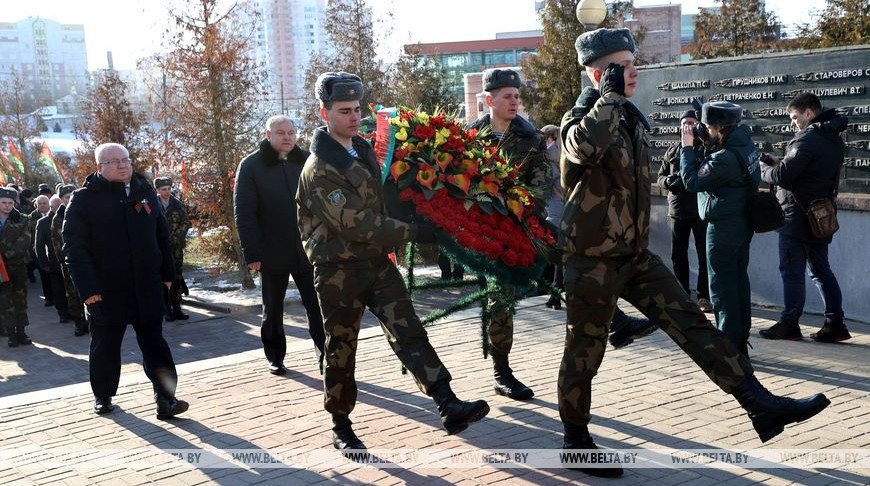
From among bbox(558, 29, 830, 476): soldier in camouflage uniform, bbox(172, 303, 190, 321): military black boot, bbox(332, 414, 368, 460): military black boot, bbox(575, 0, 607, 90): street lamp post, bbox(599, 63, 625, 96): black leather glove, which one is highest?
bbox(575, 0, 607, 90): street lamp post

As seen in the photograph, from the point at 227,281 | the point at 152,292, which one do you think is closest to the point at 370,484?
the point at 152,292

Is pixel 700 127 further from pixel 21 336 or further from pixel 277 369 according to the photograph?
pixel 21 336

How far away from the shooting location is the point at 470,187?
5371 millimetres

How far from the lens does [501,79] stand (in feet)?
20.0

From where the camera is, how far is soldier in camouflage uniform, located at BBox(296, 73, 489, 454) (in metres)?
4.77

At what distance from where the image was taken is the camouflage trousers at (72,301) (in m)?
11.6

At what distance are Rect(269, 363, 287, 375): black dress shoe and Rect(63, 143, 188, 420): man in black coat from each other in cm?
100

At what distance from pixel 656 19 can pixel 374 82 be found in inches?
1940

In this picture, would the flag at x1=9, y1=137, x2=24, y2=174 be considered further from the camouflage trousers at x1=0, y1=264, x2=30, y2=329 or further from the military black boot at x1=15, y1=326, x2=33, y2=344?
the military black boot at x1=15, y1=326, x2=33, y2=344

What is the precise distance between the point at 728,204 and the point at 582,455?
284 cm

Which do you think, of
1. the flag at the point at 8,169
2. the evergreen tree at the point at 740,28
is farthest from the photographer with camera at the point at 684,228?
the flag at the point at 8,169

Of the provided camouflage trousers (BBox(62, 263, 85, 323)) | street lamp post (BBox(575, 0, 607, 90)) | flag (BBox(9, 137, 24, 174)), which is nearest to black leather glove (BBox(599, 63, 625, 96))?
street lamp post (BBox(575, 0, 607, 90))

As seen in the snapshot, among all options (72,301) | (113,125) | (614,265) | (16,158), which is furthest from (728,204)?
(16,158)

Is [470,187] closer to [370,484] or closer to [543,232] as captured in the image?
[543,232]
